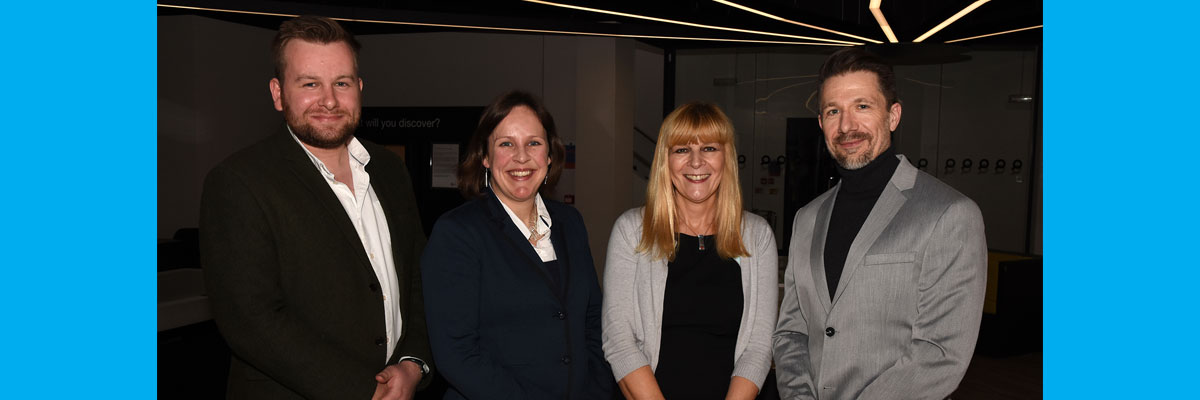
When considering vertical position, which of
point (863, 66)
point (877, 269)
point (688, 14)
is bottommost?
point (877, 269)

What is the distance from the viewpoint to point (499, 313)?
2.14 meters

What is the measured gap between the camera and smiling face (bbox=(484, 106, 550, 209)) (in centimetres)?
226

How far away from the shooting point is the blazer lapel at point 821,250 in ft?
6.96

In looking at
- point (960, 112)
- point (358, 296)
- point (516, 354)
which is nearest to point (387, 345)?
point (358, 296)

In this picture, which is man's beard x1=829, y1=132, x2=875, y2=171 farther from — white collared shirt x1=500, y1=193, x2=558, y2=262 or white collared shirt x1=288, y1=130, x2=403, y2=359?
white collared shirt x1=288, y1=130, x2=403, y2=359

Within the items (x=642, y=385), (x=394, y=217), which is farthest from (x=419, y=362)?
(x=642, y=385)

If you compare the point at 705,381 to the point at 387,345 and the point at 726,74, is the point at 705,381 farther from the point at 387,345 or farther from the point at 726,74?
the point at 726,74

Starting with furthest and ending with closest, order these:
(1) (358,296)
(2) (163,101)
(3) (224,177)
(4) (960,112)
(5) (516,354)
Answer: (4) (960,112)
(2) (163,101)
(5) (516,354)
(1) (358,296)
(3) (224,177)

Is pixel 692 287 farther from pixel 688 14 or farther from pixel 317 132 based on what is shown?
pixel 688 14

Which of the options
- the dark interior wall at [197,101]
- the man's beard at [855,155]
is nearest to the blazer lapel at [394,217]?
the man's beard at [855,155]

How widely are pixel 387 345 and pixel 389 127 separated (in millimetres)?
8277

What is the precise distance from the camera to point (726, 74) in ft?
35.9

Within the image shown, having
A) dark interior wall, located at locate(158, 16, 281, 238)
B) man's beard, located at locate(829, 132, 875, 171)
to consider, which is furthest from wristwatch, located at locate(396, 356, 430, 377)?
dark interior wall, located at locate(158, 16, 281, 238)

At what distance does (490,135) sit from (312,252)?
0.67m
